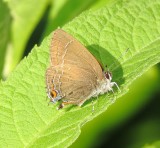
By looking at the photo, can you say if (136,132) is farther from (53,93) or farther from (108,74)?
(53,93)

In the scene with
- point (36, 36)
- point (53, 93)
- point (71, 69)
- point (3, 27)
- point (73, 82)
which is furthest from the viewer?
point (36, 36)

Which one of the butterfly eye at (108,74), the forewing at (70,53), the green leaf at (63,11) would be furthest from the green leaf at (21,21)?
the butterfly eye at (108,74)

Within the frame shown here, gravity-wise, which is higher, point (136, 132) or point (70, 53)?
point (70, 53)

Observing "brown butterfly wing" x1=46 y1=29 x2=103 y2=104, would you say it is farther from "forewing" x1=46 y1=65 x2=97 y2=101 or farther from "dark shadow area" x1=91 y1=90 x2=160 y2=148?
"dark shadow area" x1=91 y1=90 x2=160 y2=148

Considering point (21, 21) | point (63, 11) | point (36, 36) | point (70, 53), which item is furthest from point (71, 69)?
point (36, 36)

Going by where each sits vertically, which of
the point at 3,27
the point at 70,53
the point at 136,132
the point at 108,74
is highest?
the point at 3,27

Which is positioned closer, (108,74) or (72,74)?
(108,74)

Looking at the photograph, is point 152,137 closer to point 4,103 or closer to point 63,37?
point 63,37
